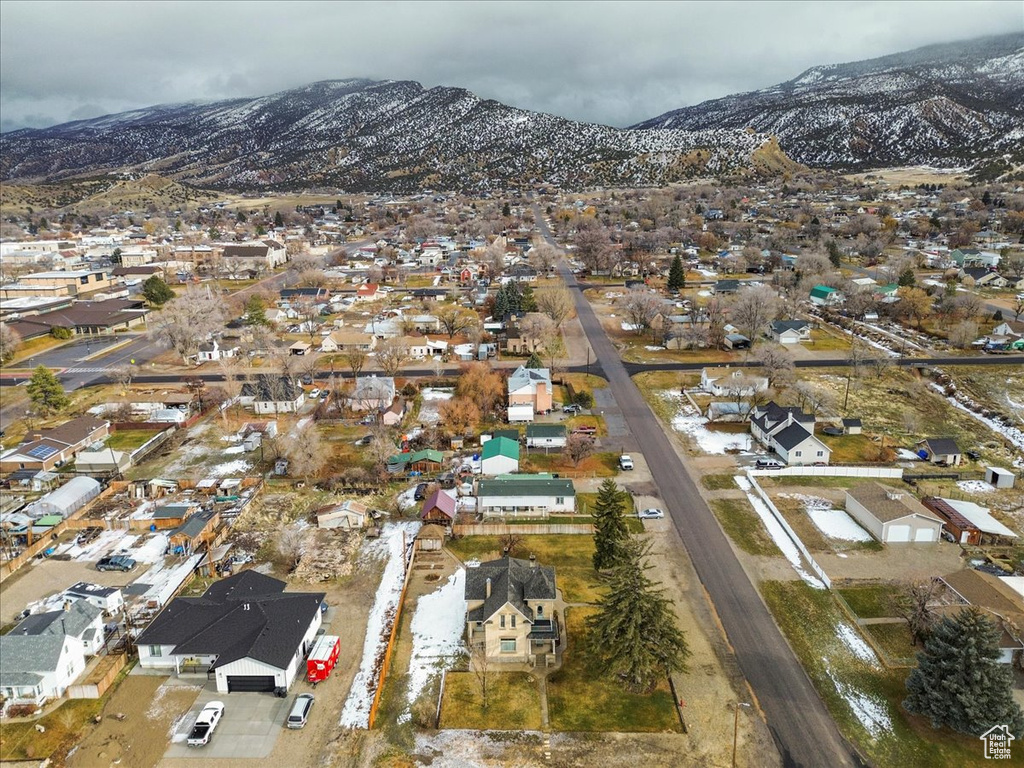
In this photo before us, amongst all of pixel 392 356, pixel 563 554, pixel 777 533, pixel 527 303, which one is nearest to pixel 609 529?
pixel 563 554

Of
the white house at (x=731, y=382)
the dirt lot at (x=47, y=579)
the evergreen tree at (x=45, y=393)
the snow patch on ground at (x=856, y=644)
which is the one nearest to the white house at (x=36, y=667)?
the dirt lot at (x=47, y=579)

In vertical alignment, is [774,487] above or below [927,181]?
below

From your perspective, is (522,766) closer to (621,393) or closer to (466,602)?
(466,602)

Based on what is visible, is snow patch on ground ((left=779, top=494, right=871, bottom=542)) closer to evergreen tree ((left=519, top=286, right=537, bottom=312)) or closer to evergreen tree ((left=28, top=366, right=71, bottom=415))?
evergreen tree ((left=519, top=286, right=537, bottom=312))

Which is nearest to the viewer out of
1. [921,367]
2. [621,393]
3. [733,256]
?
[621,393]

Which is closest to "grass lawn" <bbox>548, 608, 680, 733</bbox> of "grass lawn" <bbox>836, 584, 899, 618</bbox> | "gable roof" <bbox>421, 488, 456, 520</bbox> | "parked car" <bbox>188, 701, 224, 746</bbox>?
"grass lawn" <bbox>836, 584, 899, 618</bbox>

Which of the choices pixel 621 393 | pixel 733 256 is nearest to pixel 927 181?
pixel 733 256
